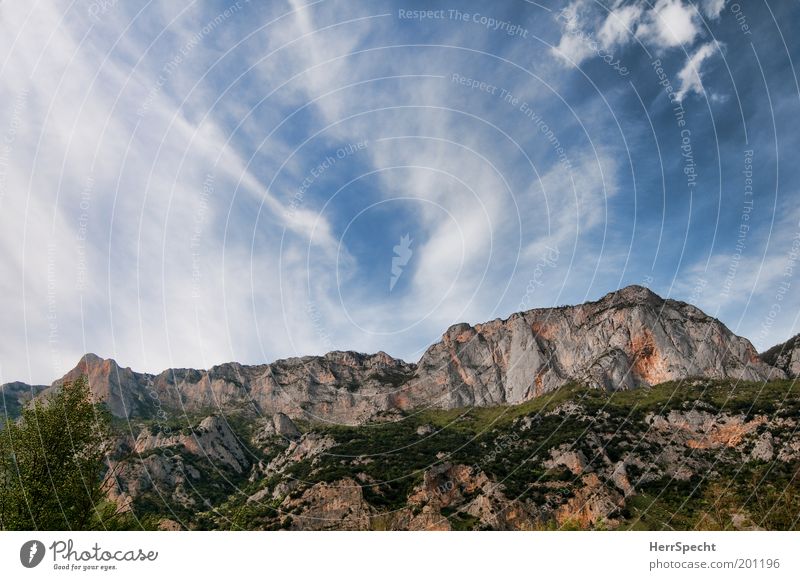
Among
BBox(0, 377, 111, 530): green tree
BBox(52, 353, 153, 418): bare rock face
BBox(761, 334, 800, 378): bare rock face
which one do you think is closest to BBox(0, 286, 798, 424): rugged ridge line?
BBox(52, 353, 153, 418): bare rock face

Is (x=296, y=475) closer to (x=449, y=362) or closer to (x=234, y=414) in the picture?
(x=234, y=414)

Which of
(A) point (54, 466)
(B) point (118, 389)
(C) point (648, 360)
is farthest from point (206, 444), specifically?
(C) point (648, 360)

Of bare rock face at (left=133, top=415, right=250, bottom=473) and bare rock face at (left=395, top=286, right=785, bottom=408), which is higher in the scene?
bare rock face at (left=395, top=286, right=785, bottom=408)

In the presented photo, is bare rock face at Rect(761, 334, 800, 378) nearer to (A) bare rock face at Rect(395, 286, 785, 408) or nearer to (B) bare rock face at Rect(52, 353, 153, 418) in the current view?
(A) bare rock face at Rect(395, 286, 785, 408)

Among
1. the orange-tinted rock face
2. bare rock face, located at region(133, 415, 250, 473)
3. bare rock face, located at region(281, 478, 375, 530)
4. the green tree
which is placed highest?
the orange-tinted rock face

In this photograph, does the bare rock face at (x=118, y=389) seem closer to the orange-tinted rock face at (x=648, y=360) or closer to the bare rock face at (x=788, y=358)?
the orange-tinted rock face at (x=648, y=360)
